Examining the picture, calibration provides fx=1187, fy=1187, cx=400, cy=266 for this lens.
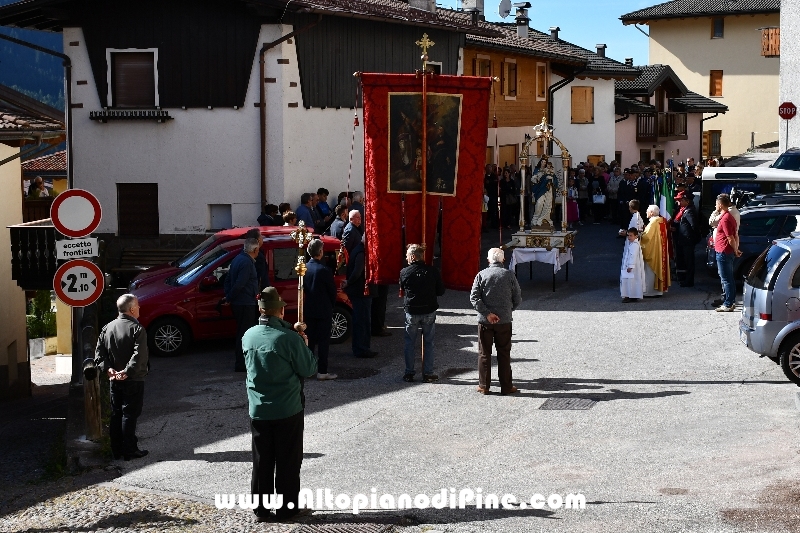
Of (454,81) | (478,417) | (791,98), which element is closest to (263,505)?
(478,417)

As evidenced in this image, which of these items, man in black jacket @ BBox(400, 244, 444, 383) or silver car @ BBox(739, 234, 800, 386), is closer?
silver car @ BBox(739, 234, 800, 386)

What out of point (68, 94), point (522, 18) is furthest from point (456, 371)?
point (522, 18)

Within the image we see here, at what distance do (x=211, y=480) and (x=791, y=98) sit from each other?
33.2 m

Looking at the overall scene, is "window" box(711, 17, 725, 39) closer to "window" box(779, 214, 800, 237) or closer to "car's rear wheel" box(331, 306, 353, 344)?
"window" box(779, 214, 800, 237)

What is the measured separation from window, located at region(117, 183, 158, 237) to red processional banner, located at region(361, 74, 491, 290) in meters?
10.4

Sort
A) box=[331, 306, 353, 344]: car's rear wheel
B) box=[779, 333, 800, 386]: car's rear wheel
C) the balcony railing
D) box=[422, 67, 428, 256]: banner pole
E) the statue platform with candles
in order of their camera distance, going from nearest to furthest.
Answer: box=[779, 333, 800, 386]: car's rear wheel → box=[422, 67, 428, 256]: banner pole → box=[331, 306, 353, 344]: car's rear wheel → the balcony railing → the statue platform with candles

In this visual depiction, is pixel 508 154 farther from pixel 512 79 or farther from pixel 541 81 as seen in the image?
pixel 541 81

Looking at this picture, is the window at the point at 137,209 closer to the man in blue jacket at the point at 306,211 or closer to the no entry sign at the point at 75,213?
the man in blue jacket at the point at 306,211

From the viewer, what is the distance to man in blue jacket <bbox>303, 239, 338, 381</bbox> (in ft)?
48.5

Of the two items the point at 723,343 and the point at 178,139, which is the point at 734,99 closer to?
the point at 178,139

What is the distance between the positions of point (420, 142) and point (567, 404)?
12.7ft

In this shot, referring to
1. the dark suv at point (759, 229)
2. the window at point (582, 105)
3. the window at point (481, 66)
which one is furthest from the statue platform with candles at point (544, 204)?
the window at point (582, 105)

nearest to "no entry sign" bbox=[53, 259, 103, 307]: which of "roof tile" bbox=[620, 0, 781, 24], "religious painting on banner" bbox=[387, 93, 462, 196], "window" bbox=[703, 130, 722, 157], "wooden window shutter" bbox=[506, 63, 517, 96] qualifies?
"religious painting on banner" bbox=[387, 93, 462, 196]

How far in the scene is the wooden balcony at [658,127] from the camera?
2121 inches
